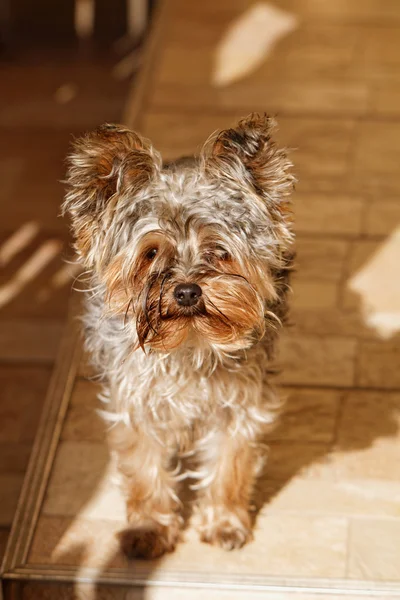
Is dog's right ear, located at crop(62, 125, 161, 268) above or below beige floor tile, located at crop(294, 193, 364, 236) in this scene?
above

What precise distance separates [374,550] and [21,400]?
1.38m

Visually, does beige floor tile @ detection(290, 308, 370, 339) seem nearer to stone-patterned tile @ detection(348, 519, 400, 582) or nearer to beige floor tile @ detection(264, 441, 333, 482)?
beige floor tile @ detection(264, 441, 333, 482)

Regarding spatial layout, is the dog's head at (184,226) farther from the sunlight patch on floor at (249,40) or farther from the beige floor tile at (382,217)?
the sunlight patch on floor at (249,40)

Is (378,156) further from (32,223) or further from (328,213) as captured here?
(32,223)

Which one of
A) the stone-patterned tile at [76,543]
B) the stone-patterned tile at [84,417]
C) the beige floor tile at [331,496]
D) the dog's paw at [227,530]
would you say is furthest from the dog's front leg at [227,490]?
the stone-patterned tile at [84,417]

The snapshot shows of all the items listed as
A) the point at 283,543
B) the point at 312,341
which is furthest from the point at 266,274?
the point at 312,341

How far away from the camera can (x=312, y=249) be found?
347cm

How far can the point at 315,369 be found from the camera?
3.02m

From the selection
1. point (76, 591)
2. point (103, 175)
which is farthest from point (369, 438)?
point (103, 175)

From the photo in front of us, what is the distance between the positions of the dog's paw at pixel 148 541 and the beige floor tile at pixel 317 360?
0.67 m

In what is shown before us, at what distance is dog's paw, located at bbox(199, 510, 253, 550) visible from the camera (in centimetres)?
251

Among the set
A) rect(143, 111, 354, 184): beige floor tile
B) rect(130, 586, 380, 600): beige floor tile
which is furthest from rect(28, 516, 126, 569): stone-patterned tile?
rect(143, 111, 354, 184): beige floor tile

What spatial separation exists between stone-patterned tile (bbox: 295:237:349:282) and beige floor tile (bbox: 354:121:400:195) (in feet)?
1.34

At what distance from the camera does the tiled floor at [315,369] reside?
249 centimetres
